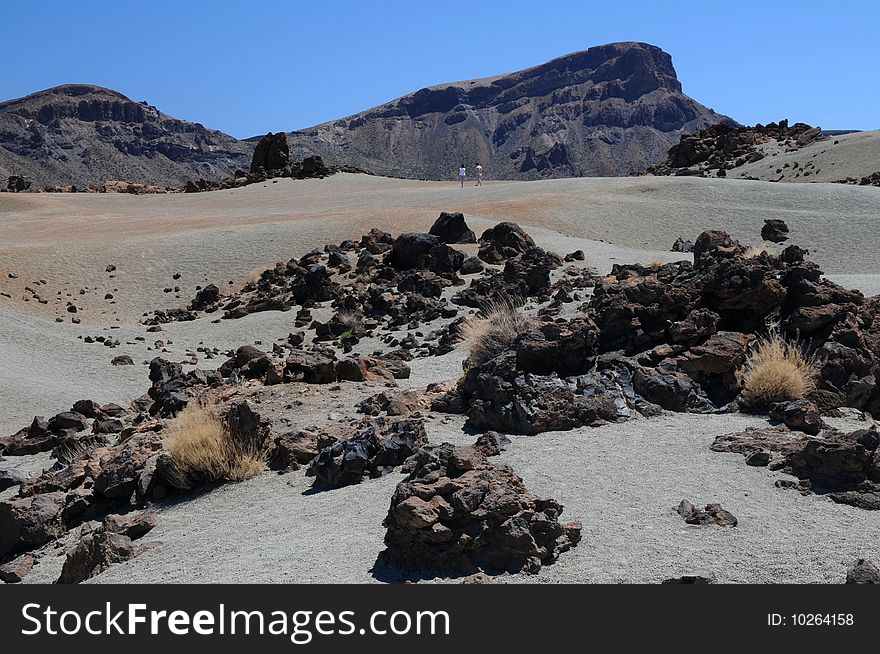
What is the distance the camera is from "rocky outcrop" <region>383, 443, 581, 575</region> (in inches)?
222

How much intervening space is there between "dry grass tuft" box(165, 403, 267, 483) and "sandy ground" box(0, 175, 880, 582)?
23cm

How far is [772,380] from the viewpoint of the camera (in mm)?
8773

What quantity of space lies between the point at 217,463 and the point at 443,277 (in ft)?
45.8

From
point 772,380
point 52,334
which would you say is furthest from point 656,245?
point 772,380

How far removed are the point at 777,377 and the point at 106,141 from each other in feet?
484

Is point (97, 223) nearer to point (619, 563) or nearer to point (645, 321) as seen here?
point (645, 321)

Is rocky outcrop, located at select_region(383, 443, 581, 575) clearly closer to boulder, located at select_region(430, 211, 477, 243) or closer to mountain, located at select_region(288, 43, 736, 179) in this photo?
boulder, located at select_region(430, 211, 477, 243)

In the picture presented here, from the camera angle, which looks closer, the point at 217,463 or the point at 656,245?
the point at 217,463

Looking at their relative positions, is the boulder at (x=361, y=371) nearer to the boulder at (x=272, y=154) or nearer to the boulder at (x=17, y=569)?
the boulder at (x=17, y=569)

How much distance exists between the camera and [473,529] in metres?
5.71

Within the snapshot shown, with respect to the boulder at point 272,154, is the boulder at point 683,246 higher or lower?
lower

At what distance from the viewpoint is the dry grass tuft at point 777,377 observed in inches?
344

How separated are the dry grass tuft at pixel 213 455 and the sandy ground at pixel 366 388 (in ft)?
0.76

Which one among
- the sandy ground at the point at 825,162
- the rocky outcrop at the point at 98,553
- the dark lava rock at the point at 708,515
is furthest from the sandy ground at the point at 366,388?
the sandy ground at the point at 825,162
